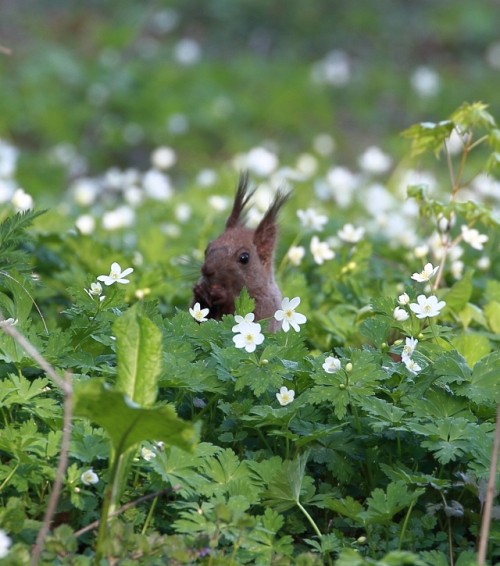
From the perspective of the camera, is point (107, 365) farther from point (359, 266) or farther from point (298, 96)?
point (298, 96)

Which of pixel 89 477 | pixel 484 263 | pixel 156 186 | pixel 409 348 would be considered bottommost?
pixel 89 477

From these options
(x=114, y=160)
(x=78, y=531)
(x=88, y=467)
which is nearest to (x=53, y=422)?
(x=88, y=467)

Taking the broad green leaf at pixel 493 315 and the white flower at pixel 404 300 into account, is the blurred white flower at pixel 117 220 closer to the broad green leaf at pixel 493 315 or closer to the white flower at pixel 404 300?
the broad green leaf at pixel 493 315

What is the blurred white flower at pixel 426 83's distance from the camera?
11406mm

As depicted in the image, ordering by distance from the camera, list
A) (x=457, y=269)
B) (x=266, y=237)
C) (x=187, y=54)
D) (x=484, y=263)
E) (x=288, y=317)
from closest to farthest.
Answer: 1. (x=288, y=317)
2. (x=266, y=237)
3. (x=457, y=269)
4. (x=484, y=263)
5. (x=187, y=54)

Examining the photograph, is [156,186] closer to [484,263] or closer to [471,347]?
[484,263]

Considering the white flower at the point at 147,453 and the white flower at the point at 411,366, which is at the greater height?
the white flower at the point at 411,366

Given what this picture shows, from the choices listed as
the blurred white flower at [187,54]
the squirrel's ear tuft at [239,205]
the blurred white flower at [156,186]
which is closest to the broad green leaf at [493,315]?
the squirrel's ear tuft at [239,205]

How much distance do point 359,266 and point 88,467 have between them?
7.77 ft

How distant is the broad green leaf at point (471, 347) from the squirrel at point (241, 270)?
0.95 m

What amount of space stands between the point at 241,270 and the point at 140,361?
1.86 metres

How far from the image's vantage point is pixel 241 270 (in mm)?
4688

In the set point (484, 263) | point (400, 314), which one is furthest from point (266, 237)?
point (400, 314)

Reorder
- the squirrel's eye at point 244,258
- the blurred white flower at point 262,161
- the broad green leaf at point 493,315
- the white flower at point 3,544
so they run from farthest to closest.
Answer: the blurred white flower at point 262,161 → the squirrel's eye at point 244,258 → the broad green leaf at point 493,315 → the white flower at point 3,544
